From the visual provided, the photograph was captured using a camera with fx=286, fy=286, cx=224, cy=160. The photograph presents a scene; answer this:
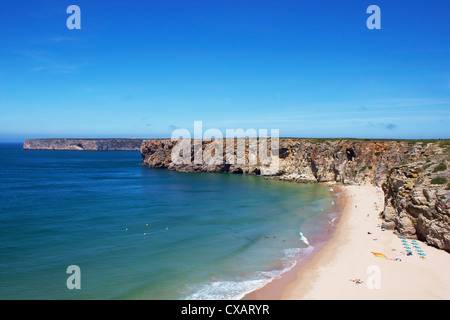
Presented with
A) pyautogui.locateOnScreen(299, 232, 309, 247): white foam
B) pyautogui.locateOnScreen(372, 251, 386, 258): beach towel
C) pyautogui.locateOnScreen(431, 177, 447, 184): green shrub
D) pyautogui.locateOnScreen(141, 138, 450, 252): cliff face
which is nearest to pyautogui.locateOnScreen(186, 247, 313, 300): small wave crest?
pyautogui.locateOnScreen(299, 232, 309, 247): white foam

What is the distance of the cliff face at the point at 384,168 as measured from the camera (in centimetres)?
2633

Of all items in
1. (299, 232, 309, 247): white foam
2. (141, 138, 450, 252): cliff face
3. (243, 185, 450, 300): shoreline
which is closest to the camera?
(243, 185, 450, 300): shoreline

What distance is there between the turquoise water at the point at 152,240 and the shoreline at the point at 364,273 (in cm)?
178

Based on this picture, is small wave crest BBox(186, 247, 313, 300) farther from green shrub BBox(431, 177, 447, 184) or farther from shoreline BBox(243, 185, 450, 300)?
green shrub BBox(431, 177, 447, 184)

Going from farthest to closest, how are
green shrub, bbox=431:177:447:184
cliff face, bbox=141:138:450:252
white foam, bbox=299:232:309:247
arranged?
white foam, bbox=299:232:309:247 → green shrub, bbox=431:177:447:184 → cliff face, bbox=141:138:450:252

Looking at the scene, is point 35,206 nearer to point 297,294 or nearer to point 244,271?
point 244,271

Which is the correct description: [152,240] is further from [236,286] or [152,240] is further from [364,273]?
[364,273]

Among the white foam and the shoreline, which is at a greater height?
the shoreline

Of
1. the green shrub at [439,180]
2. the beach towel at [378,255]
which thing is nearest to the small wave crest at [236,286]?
the beach towel at [378,255]

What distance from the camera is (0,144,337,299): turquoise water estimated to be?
20.4m

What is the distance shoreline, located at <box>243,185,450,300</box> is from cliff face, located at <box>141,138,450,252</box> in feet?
7.47

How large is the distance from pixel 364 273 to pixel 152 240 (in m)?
20.1

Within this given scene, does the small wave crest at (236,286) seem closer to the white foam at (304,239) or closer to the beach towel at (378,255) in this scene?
the white foam at (304,239)

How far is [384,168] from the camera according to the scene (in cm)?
6038
